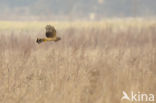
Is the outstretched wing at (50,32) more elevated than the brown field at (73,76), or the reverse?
the outstretched wing at (50,32)

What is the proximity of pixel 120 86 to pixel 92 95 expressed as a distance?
26 cm

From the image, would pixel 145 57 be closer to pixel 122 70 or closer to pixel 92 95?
pixel 122 70

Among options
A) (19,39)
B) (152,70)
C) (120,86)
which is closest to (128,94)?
(120,86)

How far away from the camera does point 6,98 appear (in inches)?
90.0

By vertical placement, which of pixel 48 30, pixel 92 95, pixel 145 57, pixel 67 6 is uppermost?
pixel 67 6

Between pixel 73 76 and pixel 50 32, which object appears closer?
pixel 50 32

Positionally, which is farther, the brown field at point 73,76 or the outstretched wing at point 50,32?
the brown field at point 73,76

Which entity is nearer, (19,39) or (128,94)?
(128,94)

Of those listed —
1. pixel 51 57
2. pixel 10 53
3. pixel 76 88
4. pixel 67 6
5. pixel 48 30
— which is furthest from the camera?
pixel 67 6

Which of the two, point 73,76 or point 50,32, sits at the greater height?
point 50,32

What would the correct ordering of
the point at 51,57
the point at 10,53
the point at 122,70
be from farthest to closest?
Answer: the point at 10,53 < the point at 51,57 < the point at 122,70

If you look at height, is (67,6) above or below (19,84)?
above

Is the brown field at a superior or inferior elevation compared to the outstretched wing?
inferior

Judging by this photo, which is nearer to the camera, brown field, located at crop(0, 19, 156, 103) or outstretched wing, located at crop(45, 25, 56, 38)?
outstretched wing, located at crop(45, 25, 56, 38)
